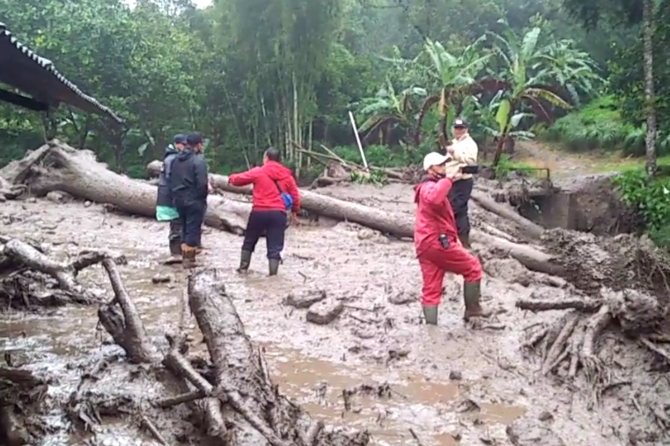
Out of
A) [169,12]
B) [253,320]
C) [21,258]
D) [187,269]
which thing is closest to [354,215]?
[187,269]

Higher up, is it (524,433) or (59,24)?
(59,24)

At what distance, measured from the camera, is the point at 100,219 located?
41.1 ft

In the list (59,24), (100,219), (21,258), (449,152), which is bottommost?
(100,219)

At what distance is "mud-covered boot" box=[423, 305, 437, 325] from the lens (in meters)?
6.43

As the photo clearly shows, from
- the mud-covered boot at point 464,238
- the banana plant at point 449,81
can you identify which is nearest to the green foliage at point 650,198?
the banana plant at point 449,81

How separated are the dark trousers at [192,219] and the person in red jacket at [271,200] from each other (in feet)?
2.35

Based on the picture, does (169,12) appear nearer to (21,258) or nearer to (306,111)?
(306,111)

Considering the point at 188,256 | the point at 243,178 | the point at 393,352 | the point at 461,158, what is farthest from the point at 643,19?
the point at 393,352

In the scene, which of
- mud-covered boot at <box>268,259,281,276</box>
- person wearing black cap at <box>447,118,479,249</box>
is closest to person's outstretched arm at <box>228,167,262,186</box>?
mud-covered boot at <box>268,259,281,276</box>

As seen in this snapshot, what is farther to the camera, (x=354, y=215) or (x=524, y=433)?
(x=354, y=215)

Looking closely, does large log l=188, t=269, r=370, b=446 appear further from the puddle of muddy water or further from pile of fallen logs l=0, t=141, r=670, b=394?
pile of fallen logs l=0, t=141, r=670, b=394

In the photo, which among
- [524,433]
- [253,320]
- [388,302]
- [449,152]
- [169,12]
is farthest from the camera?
[169,12]

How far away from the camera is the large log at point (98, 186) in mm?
12180

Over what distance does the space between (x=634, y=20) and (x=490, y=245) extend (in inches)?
380
